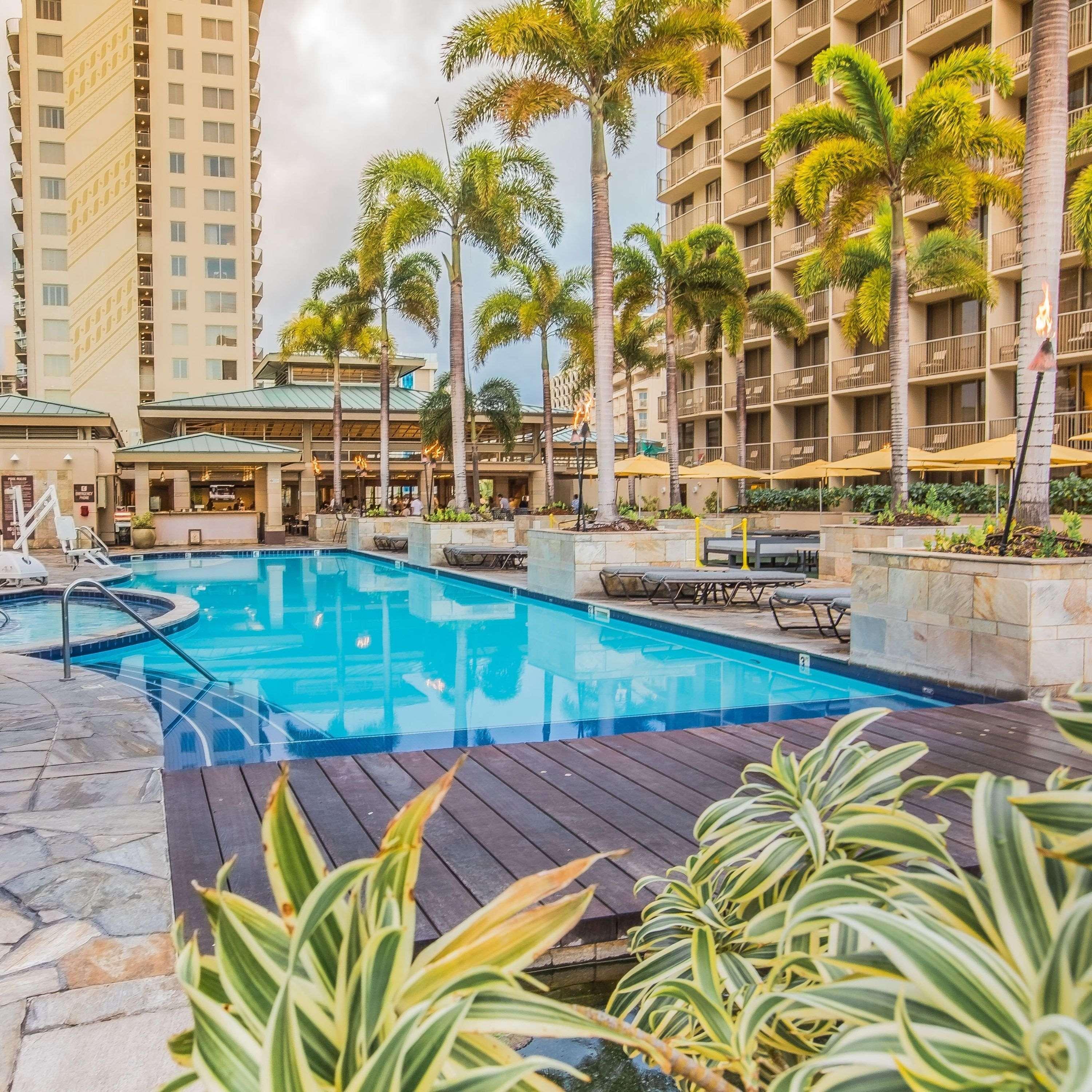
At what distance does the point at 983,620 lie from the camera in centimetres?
752

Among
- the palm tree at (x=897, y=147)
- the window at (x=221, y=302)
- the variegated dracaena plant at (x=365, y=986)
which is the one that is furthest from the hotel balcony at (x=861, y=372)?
the window at (x=221, y=302)

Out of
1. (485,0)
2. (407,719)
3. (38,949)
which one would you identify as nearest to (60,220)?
(485,0)

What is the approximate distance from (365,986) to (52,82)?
61.5 meters

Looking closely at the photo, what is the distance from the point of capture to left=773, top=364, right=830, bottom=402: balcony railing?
30.6m

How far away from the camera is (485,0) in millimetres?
16719

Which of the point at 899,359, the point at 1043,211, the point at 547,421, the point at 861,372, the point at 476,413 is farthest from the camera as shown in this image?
the point at 476,413

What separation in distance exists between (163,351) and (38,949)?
54.6 m

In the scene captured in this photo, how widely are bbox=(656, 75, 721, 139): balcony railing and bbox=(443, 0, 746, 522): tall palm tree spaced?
1910 cm

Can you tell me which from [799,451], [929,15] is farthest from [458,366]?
[929,15]

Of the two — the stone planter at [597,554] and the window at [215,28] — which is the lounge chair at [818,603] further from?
the window at [215,28]

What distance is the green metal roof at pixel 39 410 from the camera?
101 ft

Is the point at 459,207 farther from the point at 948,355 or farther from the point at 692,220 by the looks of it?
the point at 692,220

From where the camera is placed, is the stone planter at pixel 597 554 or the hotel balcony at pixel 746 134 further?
the hotel balcony at pixel 746 134

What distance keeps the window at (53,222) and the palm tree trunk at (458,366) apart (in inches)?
1474
